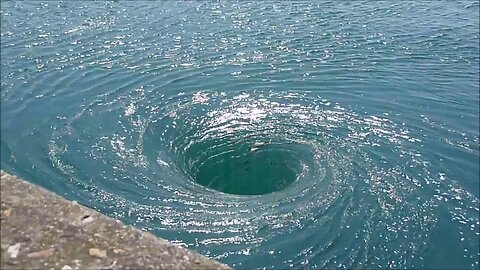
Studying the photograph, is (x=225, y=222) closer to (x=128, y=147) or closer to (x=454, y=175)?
(x=128, y=147)

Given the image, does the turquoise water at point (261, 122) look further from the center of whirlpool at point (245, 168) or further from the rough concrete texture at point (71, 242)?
the rough concrete texture at point (71, 242)

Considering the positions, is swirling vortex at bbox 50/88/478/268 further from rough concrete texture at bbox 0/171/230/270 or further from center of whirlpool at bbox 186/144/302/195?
rough concrete texture at bbox 0/171/230/270

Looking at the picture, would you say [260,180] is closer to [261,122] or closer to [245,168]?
[245,168]

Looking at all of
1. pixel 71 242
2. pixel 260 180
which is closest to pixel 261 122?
pixel 260 180

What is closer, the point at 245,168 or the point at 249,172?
the point at 249,172

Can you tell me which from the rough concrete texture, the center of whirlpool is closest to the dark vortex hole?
the center of whirlpool

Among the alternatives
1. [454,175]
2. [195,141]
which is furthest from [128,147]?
[454,175]
